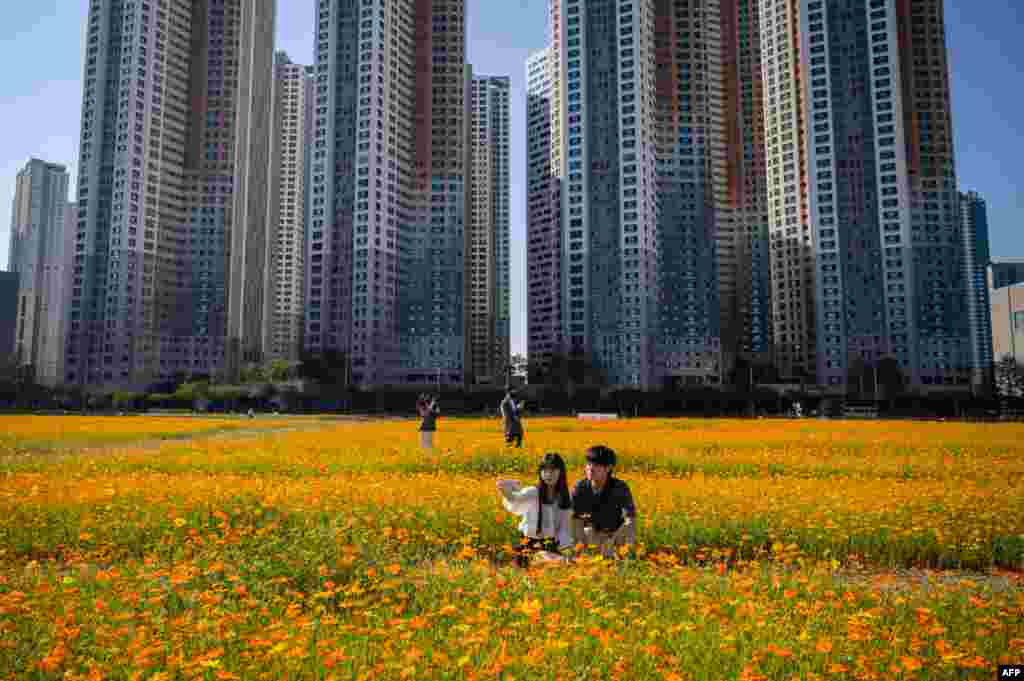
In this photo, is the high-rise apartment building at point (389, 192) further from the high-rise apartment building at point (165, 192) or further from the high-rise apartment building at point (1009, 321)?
the high-rise apartment building at point (1009, 321)

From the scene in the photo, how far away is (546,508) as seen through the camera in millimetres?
7805

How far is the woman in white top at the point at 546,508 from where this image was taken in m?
7.75

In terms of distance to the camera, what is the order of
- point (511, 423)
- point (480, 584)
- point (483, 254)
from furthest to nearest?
point (483, 254) < point (511, 423) < point (480, 584)

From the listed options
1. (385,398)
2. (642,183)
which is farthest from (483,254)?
(385,398)

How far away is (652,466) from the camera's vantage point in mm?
17562

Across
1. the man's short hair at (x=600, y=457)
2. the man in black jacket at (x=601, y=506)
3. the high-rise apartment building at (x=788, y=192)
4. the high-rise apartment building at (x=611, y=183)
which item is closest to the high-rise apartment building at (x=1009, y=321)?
the high-rise apartment building at (x=788, y=192)

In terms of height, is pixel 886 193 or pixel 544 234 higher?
pixel 886 193

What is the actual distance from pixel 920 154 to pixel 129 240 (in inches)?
6643

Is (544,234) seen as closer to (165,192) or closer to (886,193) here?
(886,193)

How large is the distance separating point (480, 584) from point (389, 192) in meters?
140

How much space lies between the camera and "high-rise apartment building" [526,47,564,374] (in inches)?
5945

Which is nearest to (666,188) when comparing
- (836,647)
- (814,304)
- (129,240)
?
(814,304)

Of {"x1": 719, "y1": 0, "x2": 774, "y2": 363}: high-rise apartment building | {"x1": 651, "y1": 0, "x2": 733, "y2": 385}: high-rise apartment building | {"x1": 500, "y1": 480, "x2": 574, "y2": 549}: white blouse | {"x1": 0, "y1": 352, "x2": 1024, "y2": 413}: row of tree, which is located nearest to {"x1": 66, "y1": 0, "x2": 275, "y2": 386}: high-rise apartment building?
{"x1": 0, "y1": 352, "x2": 1024, "y2": 413}: row of tree

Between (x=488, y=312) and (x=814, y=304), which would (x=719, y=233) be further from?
(x=488, y=312)
